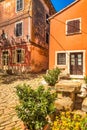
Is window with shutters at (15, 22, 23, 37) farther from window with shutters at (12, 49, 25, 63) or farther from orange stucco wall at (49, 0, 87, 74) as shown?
orange stucco wall at (49, 0, 87, 74)

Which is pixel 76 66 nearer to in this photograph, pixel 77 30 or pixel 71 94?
pixel 77 30

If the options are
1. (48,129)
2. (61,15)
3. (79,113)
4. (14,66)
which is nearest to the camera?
(48,129)

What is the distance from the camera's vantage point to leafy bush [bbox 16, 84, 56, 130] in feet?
15.2

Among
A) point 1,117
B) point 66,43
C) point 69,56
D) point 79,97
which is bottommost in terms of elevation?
point 1,117

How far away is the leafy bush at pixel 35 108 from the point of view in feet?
15.2

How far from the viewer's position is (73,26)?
1669 cm

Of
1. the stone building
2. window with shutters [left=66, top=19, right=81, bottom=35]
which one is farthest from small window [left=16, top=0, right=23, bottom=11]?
window with shutters [left=66, top=19, right=81, bottom=35]

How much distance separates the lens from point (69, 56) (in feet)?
54.6

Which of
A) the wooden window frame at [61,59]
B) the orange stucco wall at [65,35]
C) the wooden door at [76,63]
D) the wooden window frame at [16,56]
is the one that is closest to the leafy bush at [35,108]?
the wooden door at [76,63]

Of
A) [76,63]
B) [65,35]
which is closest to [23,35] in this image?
[65,35]

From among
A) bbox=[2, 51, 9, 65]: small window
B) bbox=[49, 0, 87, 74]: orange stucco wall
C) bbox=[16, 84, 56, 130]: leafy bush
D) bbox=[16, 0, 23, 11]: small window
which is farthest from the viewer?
bbox=[2, 51, 9, 65]: small window

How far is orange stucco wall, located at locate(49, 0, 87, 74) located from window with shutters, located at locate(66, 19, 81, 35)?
286mm

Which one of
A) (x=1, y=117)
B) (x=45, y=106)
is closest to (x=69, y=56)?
(x=1, y=117)

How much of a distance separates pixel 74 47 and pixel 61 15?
11.4 ft
